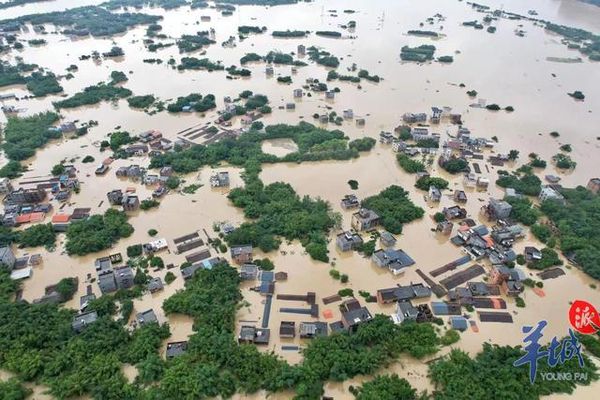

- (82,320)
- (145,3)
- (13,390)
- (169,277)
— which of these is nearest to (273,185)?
(169,277)

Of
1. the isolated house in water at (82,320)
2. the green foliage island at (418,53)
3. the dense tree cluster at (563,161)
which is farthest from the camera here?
the green foliage island at (418,53)

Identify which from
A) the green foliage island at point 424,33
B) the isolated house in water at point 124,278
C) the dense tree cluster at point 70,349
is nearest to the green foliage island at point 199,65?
the green foliage island at point 424,33

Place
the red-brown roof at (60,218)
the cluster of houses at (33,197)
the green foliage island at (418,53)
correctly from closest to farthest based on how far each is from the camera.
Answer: the red-brown roof at (60,218), the cluster of houses at (33,197), the green foliage island at (418,53)

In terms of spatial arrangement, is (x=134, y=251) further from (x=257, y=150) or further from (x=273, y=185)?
(x=257, y=150)

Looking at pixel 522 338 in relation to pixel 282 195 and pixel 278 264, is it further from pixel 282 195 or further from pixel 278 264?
pixel 282 195

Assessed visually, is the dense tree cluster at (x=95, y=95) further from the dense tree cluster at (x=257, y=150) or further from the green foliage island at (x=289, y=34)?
the green foliage island at (x=289, y=34)
